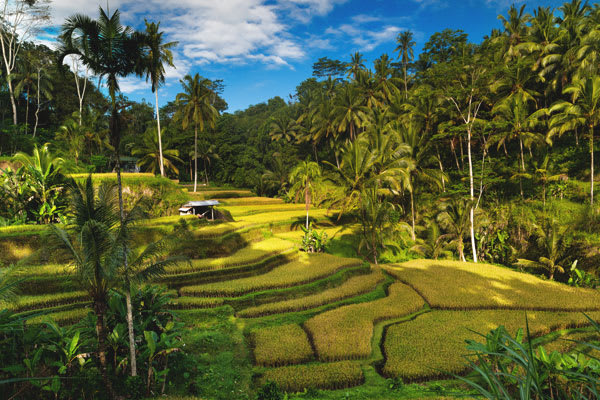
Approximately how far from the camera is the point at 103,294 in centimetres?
588

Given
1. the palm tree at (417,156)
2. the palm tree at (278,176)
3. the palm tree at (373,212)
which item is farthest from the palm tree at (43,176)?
the palm tree at (278,176)

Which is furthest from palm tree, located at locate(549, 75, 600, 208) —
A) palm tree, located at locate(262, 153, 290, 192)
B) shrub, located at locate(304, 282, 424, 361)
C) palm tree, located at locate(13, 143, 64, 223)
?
palm tree, located at locate(13, 143, 64, 223)

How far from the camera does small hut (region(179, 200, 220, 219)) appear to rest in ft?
57.8

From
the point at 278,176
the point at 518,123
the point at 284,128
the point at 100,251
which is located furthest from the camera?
the point at 284,128

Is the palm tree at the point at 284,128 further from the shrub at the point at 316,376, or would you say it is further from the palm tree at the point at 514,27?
the shrub at the point at 316,376

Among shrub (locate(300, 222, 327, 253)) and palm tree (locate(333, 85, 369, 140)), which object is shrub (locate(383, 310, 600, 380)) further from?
palm tree (locate(333, 85, 369, 140))

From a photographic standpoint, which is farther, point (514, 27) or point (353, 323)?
point (514, 27)

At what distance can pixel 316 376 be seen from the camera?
6.53 meters

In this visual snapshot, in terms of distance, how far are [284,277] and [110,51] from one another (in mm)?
9313

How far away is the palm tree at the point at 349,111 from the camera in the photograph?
29281mm

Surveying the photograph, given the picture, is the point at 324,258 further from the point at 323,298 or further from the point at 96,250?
the point at 96,250

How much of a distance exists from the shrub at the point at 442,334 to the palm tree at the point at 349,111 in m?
22.6

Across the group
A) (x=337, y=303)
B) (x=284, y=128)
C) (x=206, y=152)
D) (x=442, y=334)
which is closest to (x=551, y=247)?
(x=442, y=334)

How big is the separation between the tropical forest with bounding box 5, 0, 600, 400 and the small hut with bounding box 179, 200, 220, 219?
12 cm
